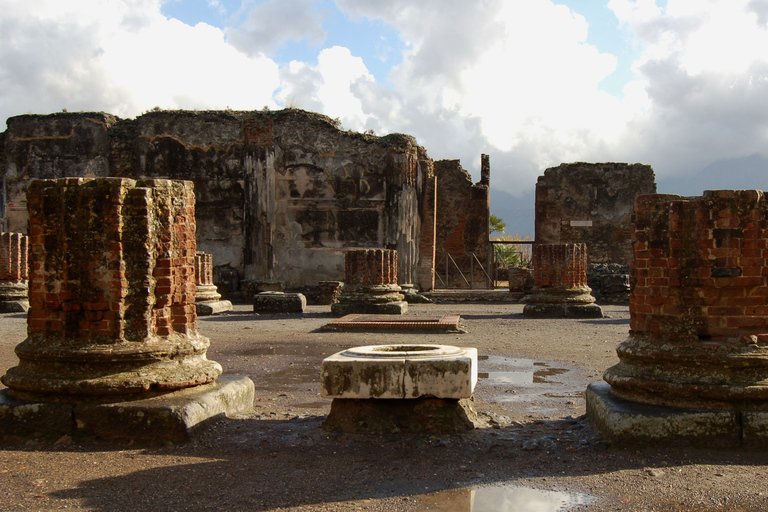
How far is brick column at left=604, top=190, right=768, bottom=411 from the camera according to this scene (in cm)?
388

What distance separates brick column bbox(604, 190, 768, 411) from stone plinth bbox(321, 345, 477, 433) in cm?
96

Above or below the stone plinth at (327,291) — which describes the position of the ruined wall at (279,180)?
above

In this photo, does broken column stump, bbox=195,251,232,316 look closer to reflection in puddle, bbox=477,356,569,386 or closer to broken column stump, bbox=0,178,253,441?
reflection in puddle, bbox=477,356,569,386

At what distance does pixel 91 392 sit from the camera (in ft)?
13.3

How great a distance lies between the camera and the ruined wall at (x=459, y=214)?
26547 mm

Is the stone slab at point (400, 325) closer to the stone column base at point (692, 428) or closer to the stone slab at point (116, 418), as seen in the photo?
the stone slab at point (116, 418)

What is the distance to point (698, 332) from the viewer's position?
4027 mm

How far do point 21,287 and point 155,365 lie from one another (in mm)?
12079

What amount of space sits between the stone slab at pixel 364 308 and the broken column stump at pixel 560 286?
2.51m

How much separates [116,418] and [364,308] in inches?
355

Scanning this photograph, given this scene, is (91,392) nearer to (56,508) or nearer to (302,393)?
(56,508)

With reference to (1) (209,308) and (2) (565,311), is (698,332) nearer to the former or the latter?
(2) (565,311)

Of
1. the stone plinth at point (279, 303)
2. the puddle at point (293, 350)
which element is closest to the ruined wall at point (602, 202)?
the stone plinth at point (279, 303)

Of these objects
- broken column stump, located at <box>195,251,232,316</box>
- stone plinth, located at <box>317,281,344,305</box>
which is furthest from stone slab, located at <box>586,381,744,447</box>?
stone plinth, located at <box>317,281,344,305</box>
